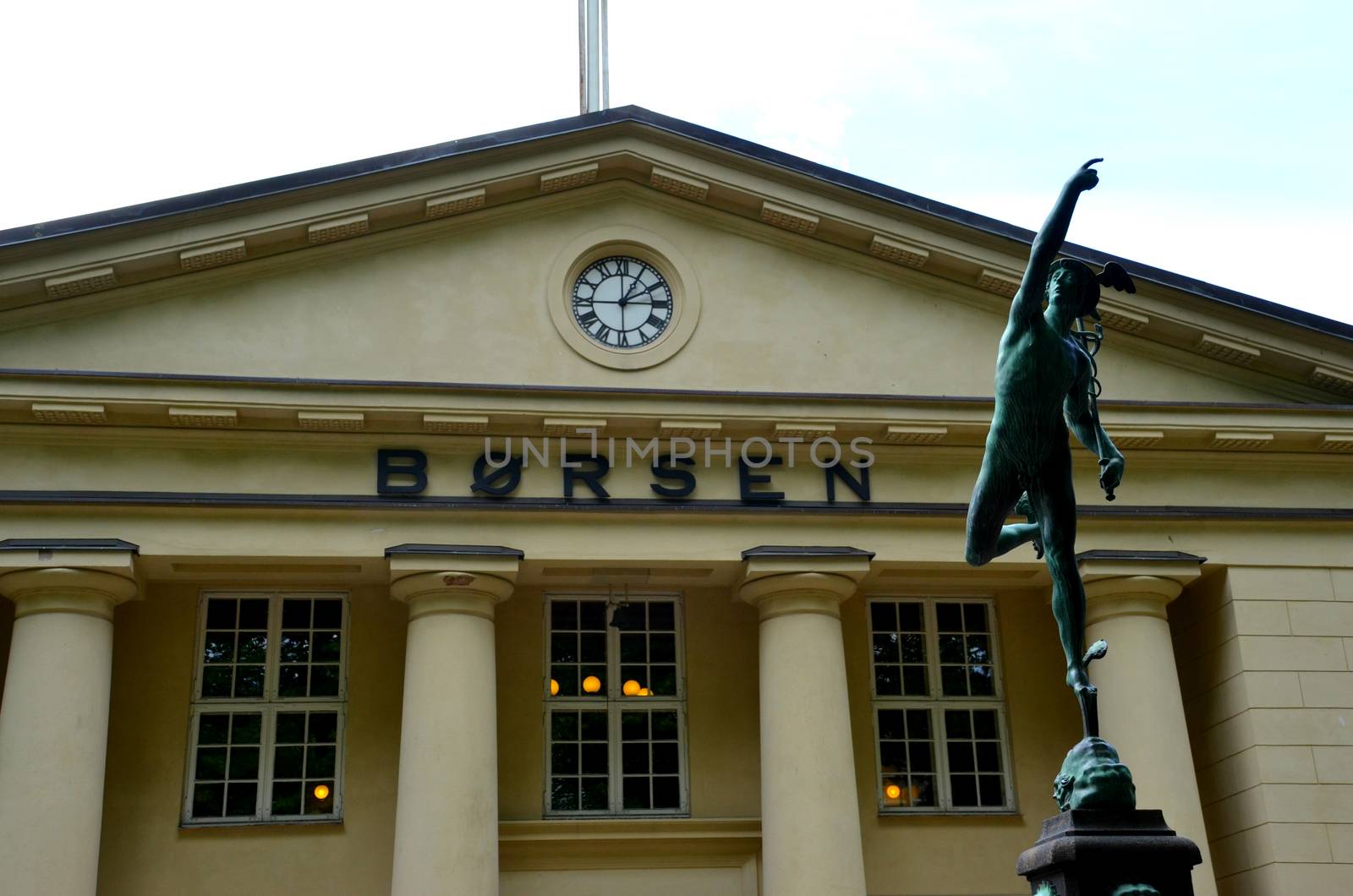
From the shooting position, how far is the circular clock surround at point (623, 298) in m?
19.7

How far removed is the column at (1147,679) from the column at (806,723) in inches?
118

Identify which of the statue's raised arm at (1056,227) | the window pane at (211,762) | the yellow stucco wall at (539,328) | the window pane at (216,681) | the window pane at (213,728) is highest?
the yellow stucco wall at (539,328)

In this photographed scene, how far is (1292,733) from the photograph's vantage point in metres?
18.2

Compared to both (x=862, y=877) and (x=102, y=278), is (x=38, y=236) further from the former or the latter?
(x=862, y=877)

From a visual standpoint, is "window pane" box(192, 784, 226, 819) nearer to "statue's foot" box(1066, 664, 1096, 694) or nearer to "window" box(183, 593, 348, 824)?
"window" box(183, 593, 348, 824)

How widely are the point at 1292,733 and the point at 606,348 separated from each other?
9541mm

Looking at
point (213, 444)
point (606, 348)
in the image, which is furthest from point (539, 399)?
point (213, 444)

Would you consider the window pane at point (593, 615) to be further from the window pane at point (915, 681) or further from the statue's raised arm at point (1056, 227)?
the statue's raised arm at point (1056, 227)

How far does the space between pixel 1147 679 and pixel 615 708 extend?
654cm

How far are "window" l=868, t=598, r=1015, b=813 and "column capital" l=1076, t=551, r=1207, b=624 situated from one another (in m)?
2.29

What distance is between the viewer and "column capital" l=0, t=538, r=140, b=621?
55.4ft

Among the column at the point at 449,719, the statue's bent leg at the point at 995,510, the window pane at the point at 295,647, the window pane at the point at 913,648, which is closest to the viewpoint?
the statue's bent leg at the point at 995,510

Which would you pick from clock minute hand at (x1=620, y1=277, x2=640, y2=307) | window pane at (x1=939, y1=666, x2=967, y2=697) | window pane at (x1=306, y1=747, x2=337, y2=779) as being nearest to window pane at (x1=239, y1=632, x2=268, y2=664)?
window pane at (x1=306, y1=747, x2=337, y2=779)

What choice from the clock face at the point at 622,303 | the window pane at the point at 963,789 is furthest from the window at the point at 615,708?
the window pane at the point at 963,789
